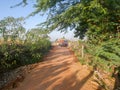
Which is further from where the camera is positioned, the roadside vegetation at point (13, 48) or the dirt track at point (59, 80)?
the roadside vegetation at point (13, 48)

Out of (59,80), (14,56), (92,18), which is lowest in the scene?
(59,80)

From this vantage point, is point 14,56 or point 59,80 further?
point 14,56

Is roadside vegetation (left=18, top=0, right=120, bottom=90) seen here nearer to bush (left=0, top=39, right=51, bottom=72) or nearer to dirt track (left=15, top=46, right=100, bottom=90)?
dirt track (left=15, top=46, right=100, bottom=90)

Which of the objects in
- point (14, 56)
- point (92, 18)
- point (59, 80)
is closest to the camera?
point (92, 18)

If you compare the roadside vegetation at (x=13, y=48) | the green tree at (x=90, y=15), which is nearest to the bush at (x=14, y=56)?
the roadside vegetation at (x=13, y=48)

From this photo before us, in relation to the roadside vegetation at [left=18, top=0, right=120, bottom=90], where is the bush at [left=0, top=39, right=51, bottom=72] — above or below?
below


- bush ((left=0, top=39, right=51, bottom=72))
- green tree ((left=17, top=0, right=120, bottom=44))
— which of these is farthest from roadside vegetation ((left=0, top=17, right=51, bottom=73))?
green tree ((left=17, top=0, right=120, bottom=44))

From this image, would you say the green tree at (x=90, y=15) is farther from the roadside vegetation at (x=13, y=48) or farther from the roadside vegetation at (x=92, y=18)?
the roadside vegetation at (x=13, y=48)

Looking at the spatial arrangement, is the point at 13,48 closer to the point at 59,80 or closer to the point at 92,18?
the point at 59,80

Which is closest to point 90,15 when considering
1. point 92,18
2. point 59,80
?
point 92,18

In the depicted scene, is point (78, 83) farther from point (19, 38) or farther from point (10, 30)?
point (19, 38)

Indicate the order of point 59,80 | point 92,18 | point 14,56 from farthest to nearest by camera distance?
point 14,56, point 59,80, point 92,18

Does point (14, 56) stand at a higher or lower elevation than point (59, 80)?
higher

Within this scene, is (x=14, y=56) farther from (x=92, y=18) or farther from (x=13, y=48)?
(x=92, y=18)
